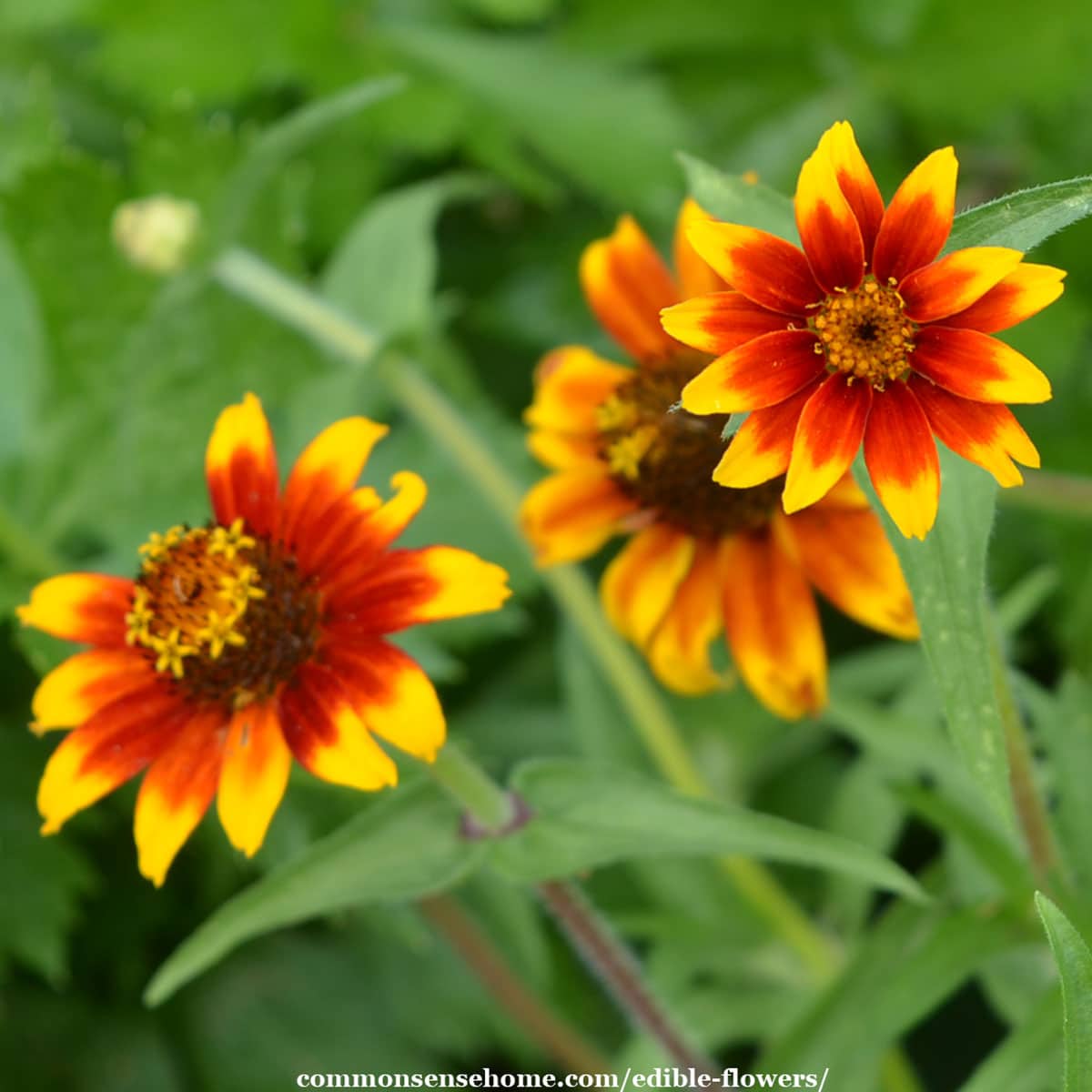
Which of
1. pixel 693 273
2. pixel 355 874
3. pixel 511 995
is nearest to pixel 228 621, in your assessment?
pixel 355 874

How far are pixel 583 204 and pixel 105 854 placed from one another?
981 millimetres

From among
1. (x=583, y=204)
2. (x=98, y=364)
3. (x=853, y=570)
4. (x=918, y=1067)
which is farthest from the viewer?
(x=583, y=204)

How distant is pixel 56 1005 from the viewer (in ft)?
5.00

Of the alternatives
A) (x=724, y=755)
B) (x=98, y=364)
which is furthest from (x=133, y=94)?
(x=724, y=755)

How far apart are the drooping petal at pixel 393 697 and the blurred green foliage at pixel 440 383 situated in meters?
0.39

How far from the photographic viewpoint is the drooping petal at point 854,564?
2.71 ft

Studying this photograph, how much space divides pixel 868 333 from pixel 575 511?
13.3 inches

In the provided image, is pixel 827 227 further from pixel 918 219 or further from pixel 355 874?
pixel 355 874

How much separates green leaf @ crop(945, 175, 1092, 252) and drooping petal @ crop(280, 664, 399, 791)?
38 cm

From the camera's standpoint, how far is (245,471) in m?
0.79

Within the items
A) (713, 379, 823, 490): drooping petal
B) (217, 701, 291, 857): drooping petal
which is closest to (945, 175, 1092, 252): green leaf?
(713, 379, 823, 490): drooping petal

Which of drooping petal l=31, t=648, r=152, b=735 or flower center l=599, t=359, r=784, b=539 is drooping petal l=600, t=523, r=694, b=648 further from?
drooping petal l=31, t=648, r=152, b=735

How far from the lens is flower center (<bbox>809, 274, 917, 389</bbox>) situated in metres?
0.63

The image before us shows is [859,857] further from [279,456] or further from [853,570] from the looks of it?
[279,456]
